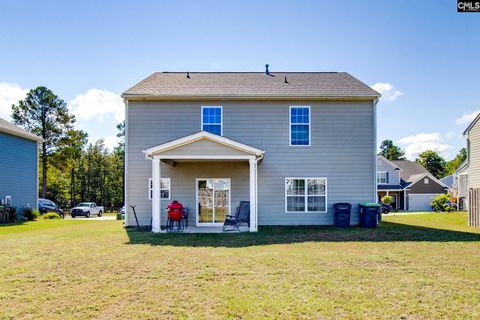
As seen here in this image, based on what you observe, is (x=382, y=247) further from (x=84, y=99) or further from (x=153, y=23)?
(x=84, y=99)

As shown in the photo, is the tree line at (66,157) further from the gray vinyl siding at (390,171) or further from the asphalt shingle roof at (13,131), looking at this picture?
the gray vinyl siding at (390,171)

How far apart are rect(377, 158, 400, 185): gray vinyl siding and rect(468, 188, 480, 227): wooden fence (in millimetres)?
23098

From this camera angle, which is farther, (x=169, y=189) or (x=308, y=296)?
(x=169, y=189)

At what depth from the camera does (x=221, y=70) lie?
1855 cm

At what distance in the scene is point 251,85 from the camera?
1642 centimetres

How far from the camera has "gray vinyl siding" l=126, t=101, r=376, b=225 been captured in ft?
50.5

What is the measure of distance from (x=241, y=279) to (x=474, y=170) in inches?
618

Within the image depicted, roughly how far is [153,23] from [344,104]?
27.8 ft

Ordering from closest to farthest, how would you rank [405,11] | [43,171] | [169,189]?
1. [405,11]
2. [169,189]
3. [43,171]

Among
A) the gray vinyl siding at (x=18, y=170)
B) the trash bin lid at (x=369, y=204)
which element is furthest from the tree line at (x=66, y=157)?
the trash bin lid at (x=369, y=204)

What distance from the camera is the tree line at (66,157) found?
37.2 metres

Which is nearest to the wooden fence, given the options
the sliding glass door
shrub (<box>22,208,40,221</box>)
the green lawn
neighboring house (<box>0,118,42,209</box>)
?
the green lawn

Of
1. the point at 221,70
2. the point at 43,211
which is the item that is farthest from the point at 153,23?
the point at 43,211

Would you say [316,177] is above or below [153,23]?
below
